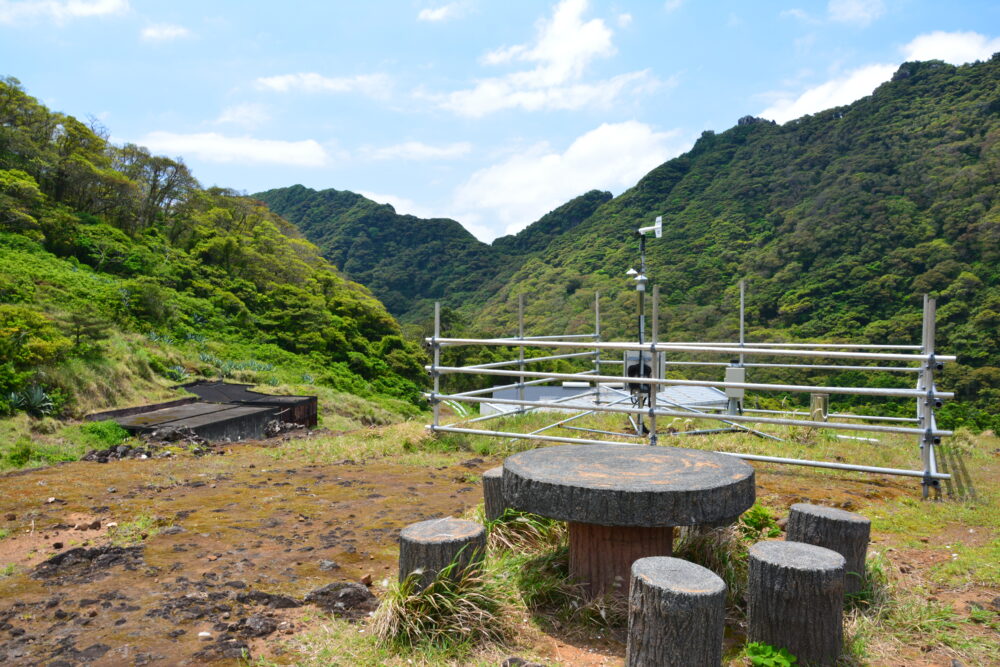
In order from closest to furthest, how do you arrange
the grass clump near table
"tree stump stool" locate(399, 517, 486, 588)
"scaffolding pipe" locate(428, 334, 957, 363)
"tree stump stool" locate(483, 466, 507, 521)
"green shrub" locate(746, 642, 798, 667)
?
"green shrub" locate(746, 642, 798, 667), the grass clump near table, "tree stump stool" locate(399, 517, 486, 588), "tree stump stool" locate(483, 466, 507, 521), "scaffolding pipe" locate(428, 334, 957, 363)

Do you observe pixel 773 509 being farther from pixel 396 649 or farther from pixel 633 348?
pixel 396 649

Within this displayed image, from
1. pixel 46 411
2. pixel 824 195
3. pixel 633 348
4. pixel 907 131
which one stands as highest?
pixel 907 131

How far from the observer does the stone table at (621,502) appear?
269 cm

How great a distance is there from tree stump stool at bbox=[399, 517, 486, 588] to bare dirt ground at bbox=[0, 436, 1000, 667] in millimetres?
419

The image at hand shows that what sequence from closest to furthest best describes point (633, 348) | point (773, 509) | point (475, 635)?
point (475, 635), point (773, 509), point (633, 348)

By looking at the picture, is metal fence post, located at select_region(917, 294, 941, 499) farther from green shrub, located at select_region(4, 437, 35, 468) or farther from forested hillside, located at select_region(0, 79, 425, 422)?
forested hillside, located at select_region(0, 79, 425, 422)

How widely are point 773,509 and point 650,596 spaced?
248 cm

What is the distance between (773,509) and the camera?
422 centimetres

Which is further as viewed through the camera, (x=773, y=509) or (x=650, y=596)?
(x=773, y=509)

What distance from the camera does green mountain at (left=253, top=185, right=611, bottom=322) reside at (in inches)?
2179

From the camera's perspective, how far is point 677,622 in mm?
2115

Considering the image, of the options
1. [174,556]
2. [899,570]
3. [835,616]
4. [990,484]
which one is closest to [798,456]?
[990,484]

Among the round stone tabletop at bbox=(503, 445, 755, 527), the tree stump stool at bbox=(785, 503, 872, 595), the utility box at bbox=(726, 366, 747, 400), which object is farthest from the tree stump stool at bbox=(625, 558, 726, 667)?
the utility box at bbox=(726, 366, 747, 400)

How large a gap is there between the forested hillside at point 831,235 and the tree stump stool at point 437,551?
20320mm
